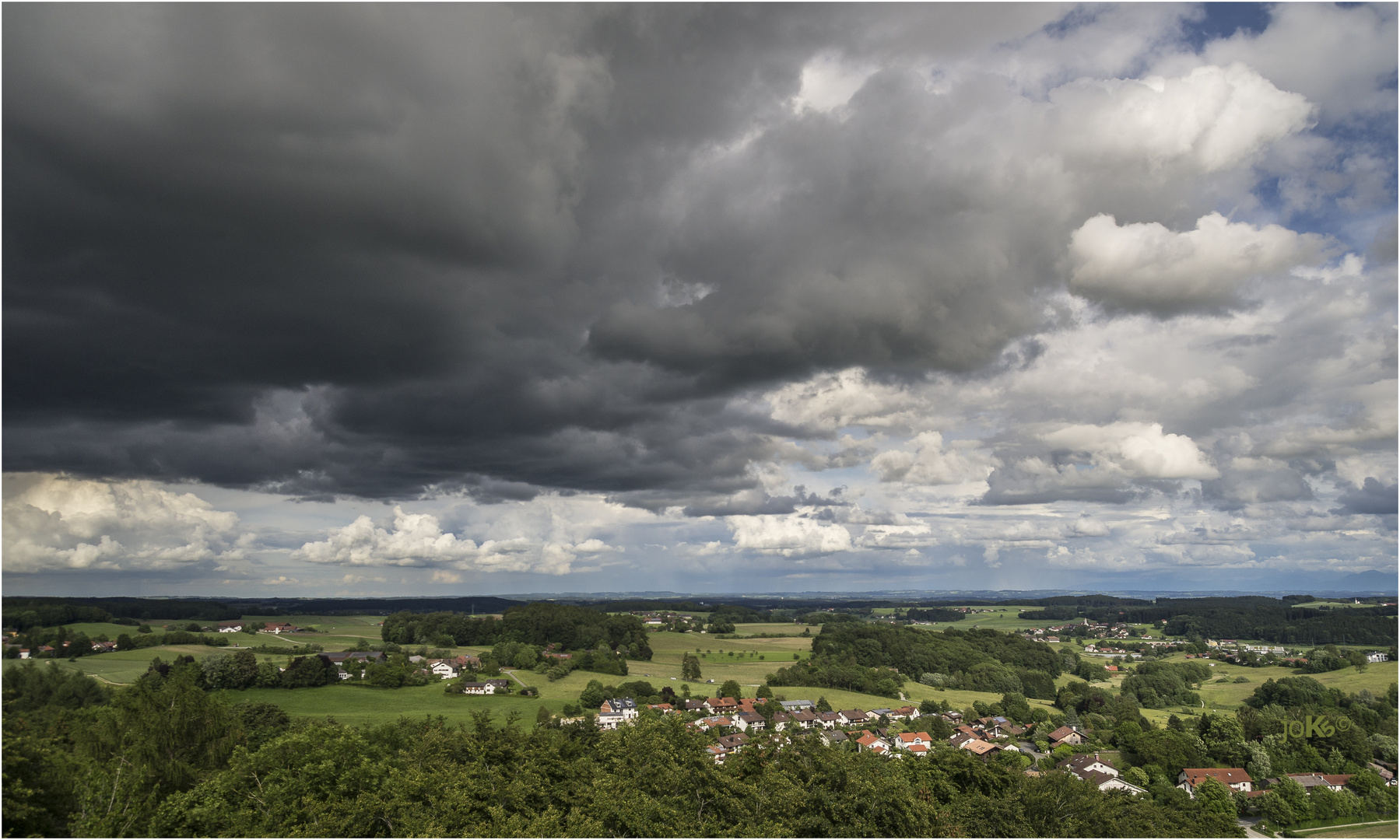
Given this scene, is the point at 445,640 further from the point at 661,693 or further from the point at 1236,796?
the point at 1236,796

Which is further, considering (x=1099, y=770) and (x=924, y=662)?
(x=924, y=662)

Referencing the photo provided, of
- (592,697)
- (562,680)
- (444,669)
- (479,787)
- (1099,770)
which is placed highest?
(479,787)

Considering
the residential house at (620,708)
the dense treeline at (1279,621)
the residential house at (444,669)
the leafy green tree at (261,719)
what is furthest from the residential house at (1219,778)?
the residential house at (444,669)

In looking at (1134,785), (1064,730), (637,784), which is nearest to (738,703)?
(1064,730)

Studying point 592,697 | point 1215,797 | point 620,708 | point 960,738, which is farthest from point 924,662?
point 1215,797

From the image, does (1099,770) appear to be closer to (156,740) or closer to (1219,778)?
(1219,778)

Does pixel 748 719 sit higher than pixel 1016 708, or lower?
higher

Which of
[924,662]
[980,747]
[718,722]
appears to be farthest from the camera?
[924,662]
